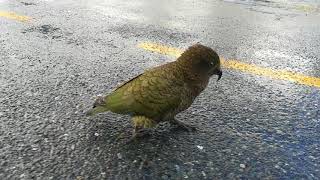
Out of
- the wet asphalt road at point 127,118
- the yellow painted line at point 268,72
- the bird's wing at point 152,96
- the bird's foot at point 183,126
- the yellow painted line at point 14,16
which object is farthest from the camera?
the yellow painted line at point 14,16

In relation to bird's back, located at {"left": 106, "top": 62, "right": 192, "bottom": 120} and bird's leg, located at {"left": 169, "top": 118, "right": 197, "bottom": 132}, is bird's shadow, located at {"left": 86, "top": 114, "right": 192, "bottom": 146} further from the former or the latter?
bird's back, located at {"left": 106, "top": 62, "right": 192, "bottom": 120}

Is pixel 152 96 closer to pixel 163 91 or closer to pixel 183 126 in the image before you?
pixel 163 91

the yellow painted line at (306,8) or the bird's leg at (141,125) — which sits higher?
the bird's leg at (141,125)

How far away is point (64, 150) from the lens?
2465mm

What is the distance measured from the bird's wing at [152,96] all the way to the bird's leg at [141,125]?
0.04 metres

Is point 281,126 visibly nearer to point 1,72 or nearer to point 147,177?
point 147,177

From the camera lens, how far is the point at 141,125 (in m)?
2.57

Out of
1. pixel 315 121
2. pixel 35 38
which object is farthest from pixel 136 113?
pixel 35 38

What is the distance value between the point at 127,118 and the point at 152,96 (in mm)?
432

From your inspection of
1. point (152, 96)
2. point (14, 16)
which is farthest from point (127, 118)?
point (14, 16)

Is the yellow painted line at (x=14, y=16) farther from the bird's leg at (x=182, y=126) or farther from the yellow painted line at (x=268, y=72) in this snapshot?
the bird's leg at (x=182, y=126)

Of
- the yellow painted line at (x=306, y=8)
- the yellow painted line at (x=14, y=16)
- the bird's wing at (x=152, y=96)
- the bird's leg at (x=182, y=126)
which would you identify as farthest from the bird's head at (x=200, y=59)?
the yellow painted line at (x=306, y=8)

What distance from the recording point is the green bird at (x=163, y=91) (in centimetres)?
250

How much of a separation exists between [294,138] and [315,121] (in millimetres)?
344
